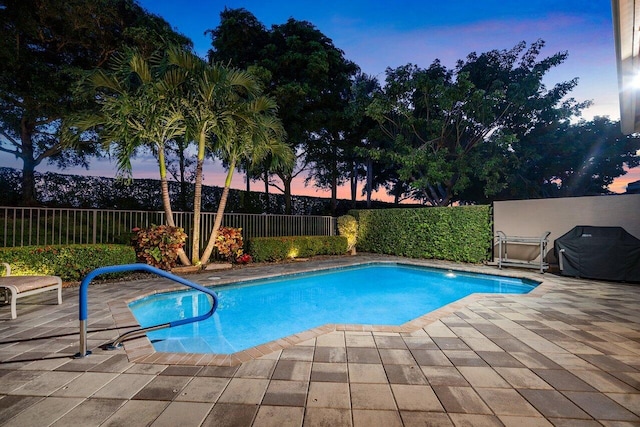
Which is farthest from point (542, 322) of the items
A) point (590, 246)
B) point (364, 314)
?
point (590, 246)

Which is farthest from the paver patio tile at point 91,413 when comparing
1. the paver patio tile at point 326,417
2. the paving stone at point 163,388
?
the paver patio tile at point 326,417

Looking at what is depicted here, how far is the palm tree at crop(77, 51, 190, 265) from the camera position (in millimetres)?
6117

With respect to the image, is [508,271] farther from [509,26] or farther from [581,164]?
[581,164]

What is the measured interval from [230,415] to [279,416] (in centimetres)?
31

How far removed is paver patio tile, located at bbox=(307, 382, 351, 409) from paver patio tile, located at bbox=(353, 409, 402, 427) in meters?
0.11

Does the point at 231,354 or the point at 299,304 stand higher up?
the point at 231,354

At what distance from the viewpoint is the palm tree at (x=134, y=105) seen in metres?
6.12

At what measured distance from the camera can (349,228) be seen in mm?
12148

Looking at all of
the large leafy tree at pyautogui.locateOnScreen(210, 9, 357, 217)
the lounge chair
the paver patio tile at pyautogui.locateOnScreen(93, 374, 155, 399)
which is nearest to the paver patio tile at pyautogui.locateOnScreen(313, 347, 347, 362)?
the paver patio tile at pyautogui.locateOnScreen(93, 374, 155, 399)

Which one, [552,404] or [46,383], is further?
[46,383]

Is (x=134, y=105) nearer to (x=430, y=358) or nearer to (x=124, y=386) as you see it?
(x=124, y=386)

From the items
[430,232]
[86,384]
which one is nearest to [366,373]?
[86,384]

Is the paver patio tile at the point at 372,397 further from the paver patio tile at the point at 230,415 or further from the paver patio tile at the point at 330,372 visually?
the paver patio tile at the point at 230,415

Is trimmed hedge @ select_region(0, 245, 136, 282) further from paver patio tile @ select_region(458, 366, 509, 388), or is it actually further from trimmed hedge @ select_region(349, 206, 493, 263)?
trimmed hedge @ select_region(349, 206, 493, 263)
